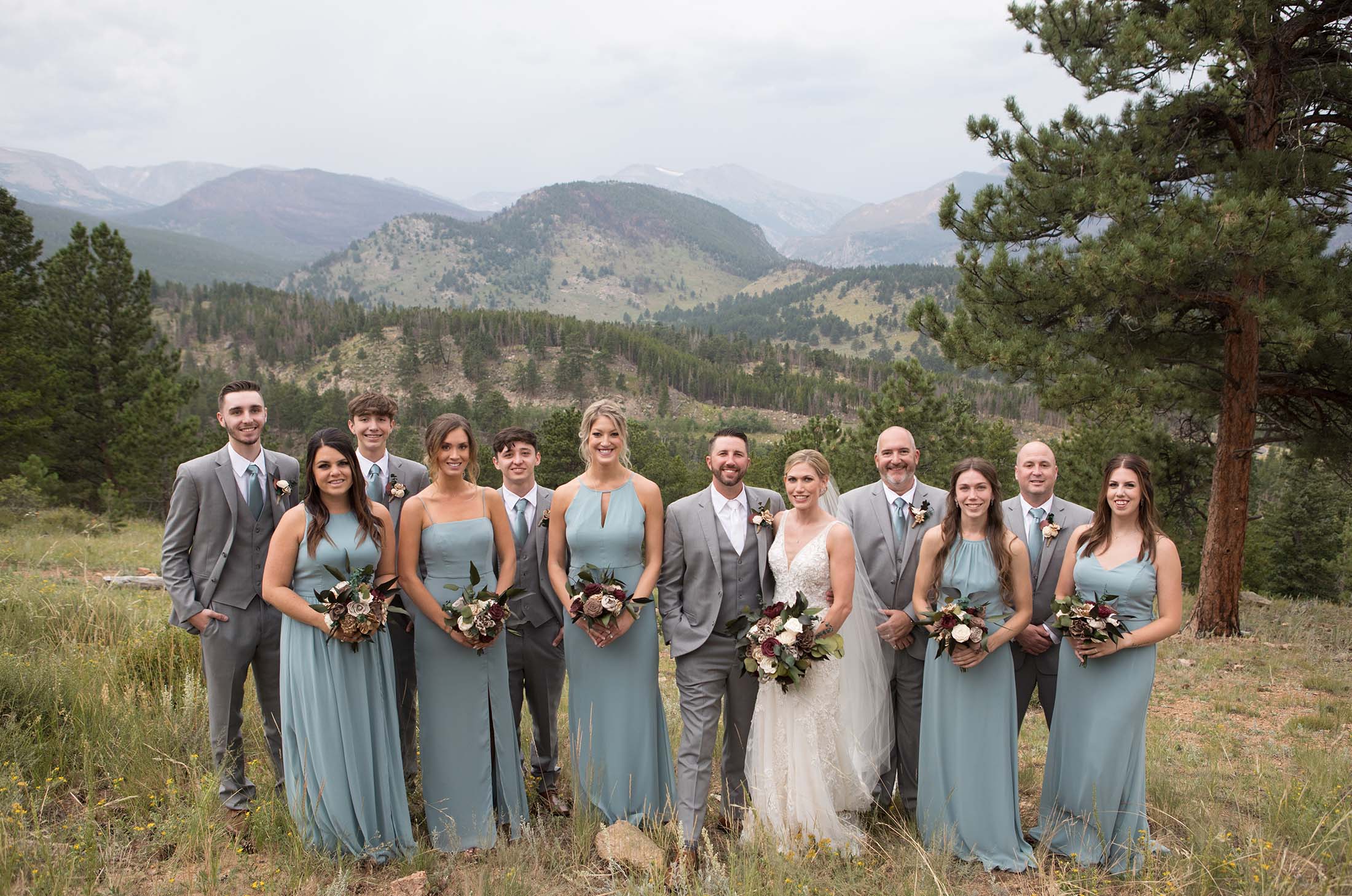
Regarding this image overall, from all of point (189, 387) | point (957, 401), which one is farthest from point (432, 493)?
point (189, 387)

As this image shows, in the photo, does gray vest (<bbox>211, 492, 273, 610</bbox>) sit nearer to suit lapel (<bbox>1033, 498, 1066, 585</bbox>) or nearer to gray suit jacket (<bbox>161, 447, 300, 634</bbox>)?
gray suit jacket (<bbox>161, 447, 300, 634</bbox>)

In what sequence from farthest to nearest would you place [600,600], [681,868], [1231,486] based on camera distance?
[1231,486], [600,600], [681,868]

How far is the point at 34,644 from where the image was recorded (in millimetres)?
7254

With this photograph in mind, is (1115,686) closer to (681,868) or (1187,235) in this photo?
(681,868)

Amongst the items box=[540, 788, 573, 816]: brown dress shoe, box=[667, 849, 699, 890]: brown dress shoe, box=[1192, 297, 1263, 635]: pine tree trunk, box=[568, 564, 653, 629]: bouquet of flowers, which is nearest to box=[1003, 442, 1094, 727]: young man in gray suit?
box=[667, 849, 699, 890]: brown dress shoe

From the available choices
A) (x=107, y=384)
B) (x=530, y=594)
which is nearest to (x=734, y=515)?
(x=530, y=594)

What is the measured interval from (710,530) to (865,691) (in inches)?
58.0

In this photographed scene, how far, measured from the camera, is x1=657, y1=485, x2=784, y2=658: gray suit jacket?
16.6 ft

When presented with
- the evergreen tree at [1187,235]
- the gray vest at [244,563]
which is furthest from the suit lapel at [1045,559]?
the evergreen tree at [1187,235]

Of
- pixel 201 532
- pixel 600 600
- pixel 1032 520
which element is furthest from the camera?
pixel 1032 520

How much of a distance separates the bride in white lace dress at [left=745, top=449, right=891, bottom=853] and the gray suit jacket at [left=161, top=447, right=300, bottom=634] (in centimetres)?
311

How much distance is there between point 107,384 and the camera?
32094mm

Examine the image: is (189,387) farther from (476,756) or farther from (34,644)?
(476,756)

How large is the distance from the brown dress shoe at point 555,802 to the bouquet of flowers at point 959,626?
8.55 ft
